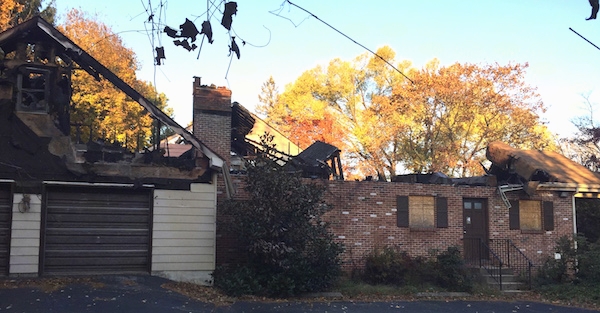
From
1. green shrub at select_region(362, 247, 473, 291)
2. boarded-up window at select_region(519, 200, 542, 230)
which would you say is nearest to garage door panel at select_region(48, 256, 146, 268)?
green shrub at select_region(362, 247, 473, 291)

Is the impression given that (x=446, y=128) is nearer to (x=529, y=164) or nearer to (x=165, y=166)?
(x=529, y=164)

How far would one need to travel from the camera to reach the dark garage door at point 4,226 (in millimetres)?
11781

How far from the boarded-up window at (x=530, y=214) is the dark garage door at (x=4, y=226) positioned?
48.0ft

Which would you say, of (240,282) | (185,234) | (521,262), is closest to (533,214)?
(521,262)

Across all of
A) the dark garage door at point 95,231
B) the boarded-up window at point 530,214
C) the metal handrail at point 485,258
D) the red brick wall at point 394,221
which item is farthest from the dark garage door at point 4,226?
the boarded-up window at point 530,214

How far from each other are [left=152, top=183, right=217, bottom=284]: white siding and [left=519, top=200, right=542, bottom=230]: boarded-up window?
10164 millimetres

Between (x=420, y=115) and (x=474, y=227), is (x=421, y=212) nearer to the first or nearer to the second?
(x=474, y=227)

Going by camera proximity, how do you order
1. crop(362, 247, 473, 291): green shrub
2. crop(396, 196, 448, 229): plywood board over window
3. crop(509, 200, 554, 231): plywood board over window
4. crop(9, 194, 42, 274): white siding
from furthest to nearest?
1. crop(509, 200, 554, 231): plywood board over window
2. crop(396, 196, 448, 229): plywood board over window
3. crop(362, 247, 473, 291): green shrub
4. crop(9, 194, 42, 274): white siding

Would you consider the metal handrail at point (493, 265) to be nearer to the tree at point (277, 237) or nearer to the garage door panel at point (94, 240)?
the tree at point (277, 237)

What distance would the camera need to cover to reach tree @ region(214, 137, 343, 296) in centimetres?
1224

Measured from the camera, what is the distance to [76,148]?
490 inches

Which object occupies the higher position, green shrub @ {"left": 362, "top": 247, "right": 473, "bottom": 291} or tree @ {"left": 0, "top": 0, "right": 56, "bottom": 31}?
tree @ {"left": 0, "top": 0, "right": 56, "bottom": 31}

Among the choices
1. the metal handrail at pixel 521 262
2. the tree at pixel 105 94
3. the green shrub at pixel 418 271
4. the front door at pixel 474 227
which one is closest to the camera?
the green shrub at pixel 418 271

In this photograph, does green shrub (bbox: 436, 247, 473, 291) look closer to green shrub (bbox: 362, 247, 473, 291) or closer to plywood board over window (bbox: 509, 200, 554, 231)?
green shrub (bbox: 362, 247, 473, 291)
